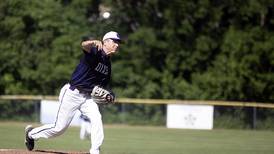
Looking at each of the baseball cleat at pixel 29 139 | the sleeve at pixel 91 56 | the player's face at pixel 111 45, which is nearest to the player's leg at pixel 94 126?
the sleeve at pixel 91 56

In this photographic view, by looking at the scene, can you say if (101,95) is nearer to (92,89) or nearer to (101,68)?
(92,89)

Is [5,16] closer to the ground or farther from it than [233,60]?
farther from it

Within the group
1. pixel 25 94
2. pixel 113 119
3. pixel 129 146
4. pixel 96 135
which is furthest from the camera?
pixel 25 94

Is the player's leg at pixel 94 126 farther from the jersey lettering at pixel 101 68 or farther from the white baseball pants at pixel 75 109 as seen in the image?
the jersey lettering at pixel 101 68

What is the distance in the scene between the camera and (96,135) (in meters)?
9.60

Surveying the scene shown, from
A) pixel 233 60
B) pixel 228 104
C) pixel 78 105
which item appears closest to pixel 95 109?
pixel 78 105

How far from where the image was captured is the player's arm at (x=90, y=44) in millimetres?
9258

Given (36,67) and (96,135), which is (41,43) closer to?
(36,67)

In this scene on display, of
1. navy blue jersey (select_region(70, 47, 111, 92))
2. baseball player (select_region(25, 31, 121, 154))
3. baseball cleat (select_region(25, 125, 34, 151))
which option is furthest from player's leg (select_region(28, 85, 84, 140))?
baseball cleat (select_region(25, 125, 34, 151))

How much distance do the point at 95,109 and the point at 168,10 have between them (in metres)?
20.4

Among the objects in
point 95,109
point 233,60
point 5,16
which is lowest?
point 95,109

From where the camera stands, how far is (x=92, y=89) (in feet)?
32.2

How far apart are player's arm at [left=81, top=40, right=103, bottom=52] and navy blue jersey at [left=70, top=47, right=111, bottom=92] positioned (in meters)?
0.08

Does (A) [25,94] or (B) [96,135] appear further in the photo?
(A) [25,94]
